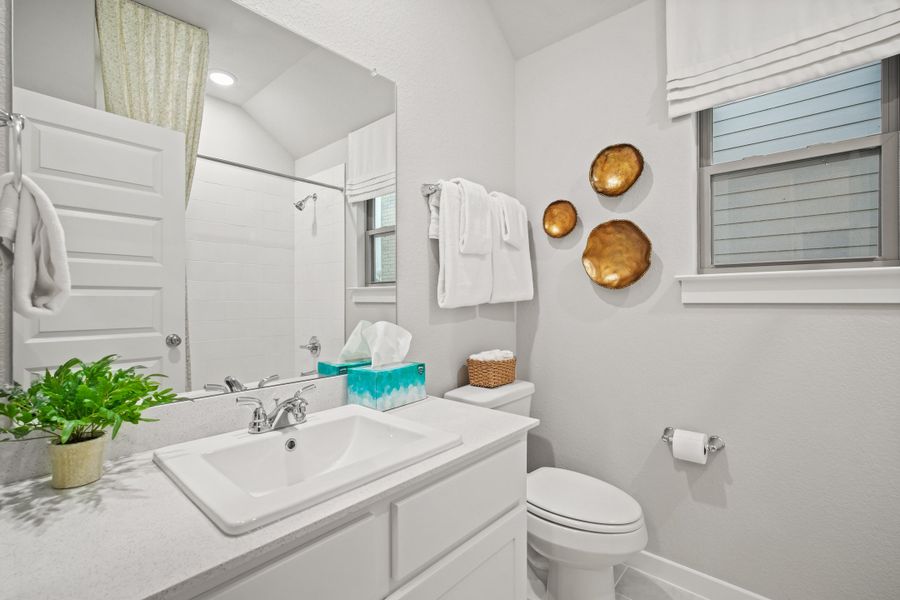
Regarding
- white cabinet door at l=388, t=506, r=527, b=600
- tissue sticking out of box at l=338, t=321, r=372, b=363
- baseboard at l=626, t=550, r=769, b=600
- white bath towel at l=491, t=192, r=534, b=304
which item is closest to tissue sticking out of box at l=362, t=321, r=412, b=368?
tissue sticking out of box at l=338, t=321, r=372, b=363

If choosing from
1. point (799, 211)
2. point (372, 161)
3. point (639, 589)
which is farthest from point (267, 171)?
point (639, 589)

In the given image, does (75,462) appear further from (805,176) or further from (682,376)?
(805,176)

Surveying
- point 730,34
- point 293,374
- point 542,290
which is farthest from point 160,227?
point 730,34

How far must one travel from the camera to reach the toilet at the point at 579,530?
1.35m

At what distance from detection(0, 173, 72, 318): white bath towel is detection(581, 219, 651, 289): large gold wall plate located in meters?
1.75

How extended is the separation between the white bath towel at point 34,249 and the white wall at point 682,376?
5.81ft

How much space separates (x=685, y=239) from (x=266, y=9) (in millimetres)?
1657

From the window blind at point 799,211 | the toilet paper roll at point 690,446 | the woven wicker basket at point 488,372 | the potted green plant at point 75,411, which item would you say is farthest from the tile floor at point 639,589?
the potted green plant at point 75,411

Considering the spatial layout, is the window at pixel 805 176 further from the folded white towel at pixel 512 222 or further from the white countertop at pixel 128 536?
the white countertop at pixel 128 536

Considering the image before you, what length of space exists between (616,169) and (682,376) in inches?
36.0

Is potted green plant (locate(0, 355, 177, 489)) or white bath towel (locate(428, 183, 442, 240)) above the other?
white bath towel (locate(428, 183, 442, 240))

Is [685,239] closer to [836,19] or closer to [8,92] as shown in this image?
[836,19]

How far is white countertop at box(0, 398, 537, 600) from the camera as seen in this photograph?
0.55 metres

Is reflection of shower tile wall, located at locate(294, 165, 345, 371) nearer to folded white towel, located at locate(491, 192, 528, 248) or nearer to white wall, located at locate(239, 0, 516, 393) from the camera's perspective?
white wall, located at locate(239, 0, 516, 393)
